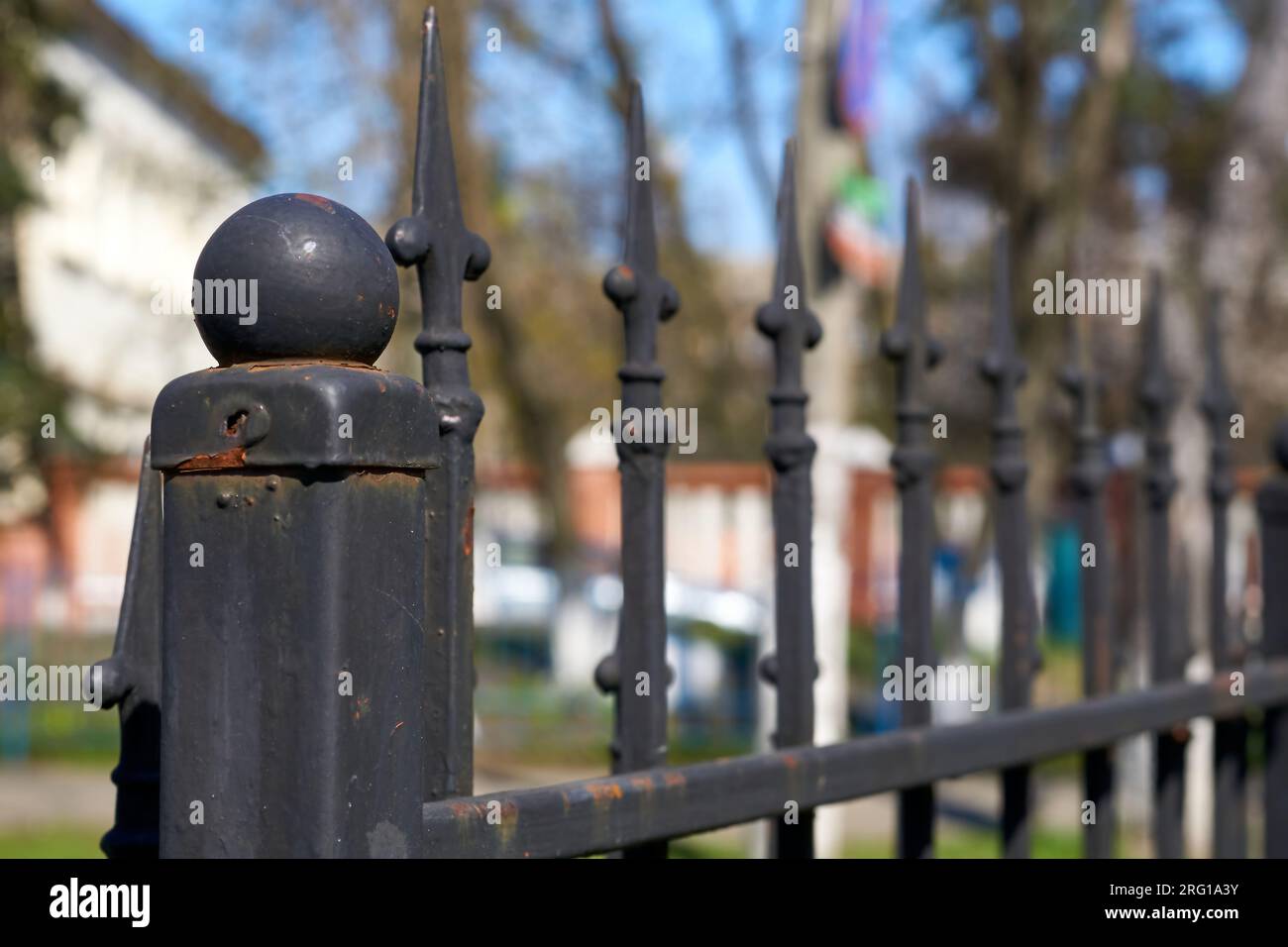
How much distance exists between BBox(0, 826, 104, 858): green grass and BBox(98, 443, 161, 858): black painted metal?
588 centimetres

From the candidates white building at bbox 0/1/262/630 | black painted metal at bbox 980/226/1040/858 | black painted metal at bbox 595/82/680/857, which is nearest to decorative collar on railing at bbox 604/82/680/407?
black painted metal at bbox 595/82/680/857

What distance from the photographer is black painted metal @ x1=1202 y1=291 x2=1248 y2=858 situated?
9.15 feet

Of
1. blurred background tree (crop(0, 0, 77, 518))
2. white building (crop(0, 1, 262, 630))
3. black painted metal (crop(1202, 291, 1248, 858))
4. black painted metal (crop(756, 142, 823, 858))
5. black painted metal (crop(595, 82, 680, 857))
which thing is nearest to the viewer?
black painted metal (crop(595, 82, 680, 857))

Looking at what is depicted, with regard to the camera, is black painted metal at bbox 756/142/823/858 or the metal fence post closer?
the metal fence post

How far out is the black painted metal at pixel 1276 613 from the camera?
302 centimetres

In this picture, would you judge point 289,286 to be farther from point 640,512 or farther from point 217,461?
point 640,512

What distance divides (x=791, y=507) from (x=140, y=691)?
0.79m

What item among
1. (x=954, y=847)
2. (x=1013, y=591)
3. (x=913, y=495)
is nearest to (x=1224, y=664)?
(x=1013, y=591)

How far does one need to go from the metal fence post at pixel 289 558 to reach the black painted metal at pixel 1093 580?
1493mm

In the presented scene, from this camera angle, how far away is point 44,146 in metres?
14.7

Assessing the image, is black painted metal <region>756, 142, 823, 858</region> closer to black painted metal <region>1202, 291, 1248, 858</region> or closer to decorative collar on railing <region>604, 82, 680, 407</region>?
decorative collar on railing <region>604, 82, 680, 407</region>
